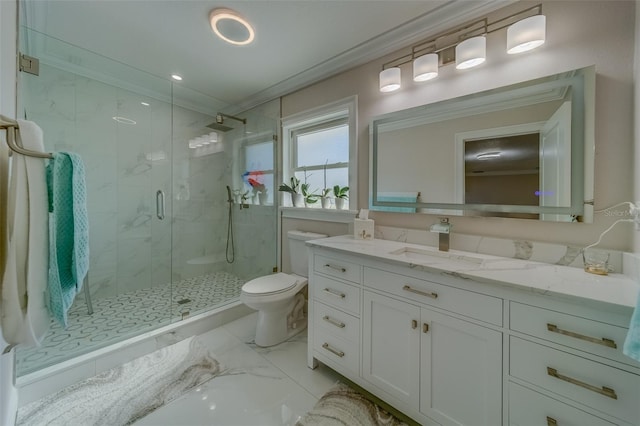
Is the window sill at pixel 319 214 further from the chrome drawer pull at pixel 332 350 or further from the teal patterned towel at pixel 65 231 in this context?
the teal patterned towel at pixel 65 231

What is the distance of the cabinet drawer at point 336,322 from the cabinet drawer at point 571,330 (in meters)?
0.77

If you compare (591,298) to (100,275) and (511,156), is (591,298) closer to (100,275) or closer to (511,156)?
(511,156)

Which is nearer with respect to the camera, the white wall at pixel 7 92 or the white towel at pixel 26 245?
the white towel at pixel 26 245

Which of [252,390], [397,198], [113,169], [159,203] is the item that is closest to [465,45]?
[397,198]

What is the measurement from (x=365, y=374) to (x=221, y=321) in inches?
57.5

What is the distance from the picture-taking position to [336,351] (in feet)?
4.88

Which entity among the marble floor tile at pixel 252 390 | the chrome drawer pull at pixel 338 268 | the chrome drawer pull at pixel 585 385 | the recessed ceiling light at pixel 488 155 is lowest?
the marble floor tile at pixel 252 390

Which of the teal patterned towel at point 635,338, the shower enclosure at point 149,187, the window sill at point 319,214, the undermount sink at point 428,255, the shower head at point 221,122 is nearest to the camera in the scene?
the teal patterned towel at point 635,338

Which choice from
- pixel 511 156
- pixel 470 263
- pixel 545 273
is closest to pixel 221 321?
pixel 470 263

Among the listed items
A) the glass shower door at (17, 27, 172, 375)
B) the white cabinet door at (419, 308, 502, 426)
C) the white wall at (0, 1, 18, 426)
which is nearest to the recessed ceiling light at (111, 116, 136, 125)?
the glass shower door at (17, 27, 172, 375)

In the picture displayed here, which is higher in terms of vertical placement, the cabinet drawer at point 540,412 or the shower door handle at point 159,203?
the shower door handle at point 159,203

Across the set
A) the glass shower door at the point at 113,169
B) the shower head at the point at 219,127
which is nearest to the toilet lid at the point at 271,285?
the glass shower door at the point at 113,169

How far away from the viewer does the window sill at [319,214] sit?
2065 millimetres

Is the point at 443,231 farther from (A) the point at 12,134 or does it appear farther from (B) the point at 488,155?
(A) the point at 12,134
